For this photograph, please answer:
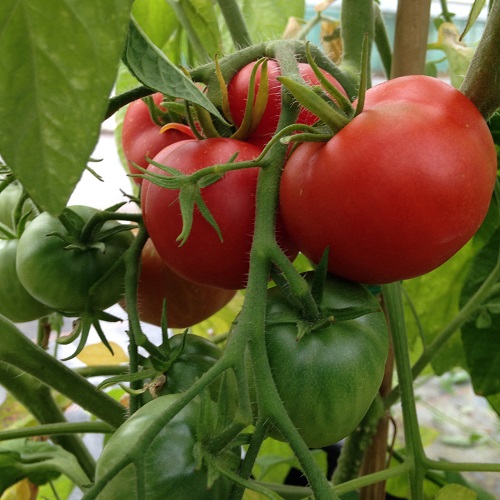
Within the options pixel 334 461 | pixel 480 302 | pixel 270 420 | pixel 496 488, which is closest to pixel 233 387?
pixel 270 420

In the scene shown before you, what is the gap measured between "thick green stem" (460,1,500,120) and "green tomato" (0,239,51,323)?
1.04 ft

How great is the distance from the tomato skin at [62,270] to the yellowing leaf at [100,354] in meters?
Result: 0.34

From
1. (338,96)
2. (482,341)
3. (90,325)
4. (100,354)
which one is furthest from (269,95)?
(100,354)

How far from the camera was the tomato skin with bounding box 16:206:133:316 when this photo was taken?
Answer: 1.38ft

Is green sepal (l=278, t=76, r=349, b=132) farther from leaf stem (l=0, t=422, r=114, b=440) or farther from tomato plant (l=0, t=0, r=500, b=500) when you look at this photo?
Result: leaf stem (l=0, t=422, r=114, b=440)

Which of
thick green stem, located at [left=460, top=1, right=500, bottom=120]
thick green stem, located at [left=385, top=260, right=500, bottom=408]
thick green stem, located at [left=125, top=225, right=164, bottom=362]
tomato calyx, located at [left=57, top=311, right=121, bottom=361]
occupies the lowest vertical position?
thick green stem, located at [left=385, top=260, right=500, bottom=408]

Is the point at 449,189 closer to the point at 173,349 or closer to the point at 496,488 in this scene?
the point at 173,349

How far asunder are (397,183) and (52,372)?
27 cm

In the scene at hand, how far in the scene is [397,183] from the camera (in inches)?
11.5

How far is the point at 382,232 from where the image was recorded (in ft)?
0.99

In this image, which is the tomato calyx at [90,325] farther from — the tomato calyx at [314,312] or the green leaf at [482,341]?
the green leaf at [482,341]

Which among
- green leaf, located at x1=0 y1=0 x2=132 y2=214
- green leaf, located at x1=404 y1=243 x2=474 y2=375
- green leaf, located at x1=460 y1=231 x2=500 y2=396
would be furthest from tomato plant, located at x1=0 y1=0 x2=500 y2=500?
green leaf, located at x1=404 y1=243 x2=474 y2=375

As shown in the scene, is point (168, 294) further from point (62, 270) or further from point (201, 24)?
point (201, 24)

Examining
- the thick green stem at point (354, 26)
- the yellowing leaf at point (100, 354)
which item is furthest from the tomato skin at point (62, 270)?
the yellowing leaf at point (100, 354)
